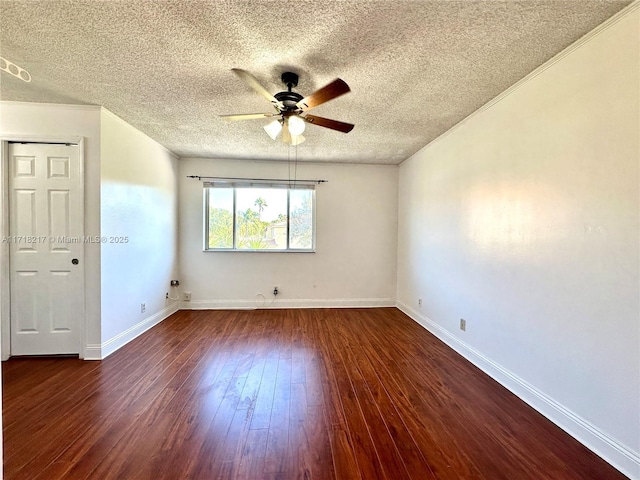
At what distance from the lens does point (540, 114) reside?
6.71 ft

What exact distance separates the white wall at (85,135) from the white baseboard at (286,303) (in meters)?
1.76

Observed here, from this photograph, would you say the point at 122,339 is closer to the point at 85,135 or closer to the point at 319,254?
the point at 85,135

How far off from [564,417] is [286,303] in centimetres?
352

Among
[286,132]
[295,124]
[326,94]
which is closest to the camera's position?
[326,94]

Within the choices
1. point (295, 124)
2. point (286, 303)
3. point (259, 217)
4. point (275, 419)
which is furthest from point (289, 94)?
point (286, 303)

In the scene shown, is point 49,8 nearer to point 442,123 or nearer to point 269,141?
point 269,141

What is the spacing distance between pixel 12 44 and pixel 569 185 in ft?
12.4

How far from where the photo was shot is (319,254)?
4680 millimetres

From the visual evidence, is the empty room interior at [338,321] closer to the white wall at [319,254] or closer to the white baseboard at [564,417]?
the white baseboard at [564,417]

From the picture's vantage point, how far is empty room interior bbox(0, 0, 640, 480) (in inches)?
61.4

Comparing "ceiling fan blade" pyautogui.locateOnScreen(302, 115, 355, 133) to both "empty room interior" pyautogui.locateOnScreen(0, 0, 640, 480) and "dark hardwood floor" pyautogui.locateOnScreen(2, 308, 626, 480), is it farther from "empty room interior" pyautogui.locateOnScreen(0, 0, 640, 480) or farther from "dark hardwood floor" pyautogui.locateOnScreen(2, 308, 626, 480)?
"dark hardwood floor" pyautogui.locateOnScreen(2, 308, 626, 480)

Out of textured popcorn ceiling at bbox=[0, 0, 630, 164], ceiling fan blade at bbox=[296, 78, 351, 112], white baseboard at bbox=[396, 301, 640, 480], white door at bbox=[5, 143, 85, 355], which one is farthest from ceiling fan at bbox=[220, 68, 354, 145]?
white baseboard at bbox=[396, 301, 640, 480]

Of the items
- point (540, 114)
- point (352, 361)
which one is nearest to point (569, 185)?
point (540, 114)

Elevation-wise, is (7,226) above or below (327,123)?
below
